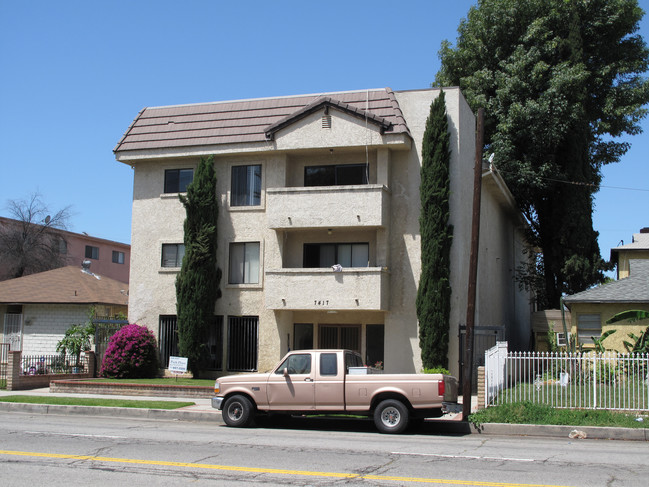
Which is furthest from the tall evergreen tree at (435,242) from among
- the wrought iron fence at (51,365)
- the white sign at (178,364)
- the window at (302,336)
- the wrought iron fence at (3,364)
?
the wrought iron fence at (3,364)

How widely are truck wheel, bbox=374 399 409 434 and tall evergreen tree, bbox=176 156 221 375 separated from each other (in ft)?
38.9

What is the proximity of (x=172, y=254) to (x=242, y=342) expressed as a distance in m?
4.37

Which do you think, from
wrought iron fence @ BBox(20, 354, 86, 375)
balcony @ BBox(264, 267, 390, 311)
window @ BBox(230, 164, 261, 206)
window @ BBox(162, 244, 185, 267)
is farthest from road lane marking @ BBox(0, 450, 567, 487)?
window @ BBox(230, 164, 261, 206)

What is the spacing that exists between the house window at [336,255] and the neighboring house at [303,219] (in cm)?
5

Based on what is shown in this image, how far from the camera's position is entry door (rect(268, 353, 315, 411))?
15.0 m

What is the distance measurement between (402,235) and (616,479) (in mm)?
15316

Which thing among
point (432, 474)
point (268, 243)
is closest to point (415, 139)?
point (268, 243)

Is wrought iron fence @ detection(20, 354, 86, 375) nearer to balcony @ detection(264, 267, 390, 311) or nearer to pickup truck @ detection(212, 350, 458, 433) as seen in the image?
balcony @ detection(264, 267, 390, 311)

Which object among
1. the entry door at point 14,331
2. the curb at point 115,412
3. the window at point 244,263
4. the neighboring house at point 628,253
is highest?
the neighboring house at point 628,253

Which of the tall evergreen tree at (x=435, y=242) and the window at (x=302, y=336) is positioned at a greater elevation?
the tall evergreen tree at (x=435, y=242)

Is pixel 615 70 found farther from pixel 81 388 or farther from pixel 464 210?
pixel 81 388

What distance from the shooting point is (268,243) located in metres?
25.3

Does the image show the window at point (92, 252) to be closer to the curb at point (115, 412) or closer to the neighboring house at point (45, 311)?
the neighboring house at point (45, 311)

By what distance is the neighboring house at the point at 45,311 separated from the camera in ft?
89.5
